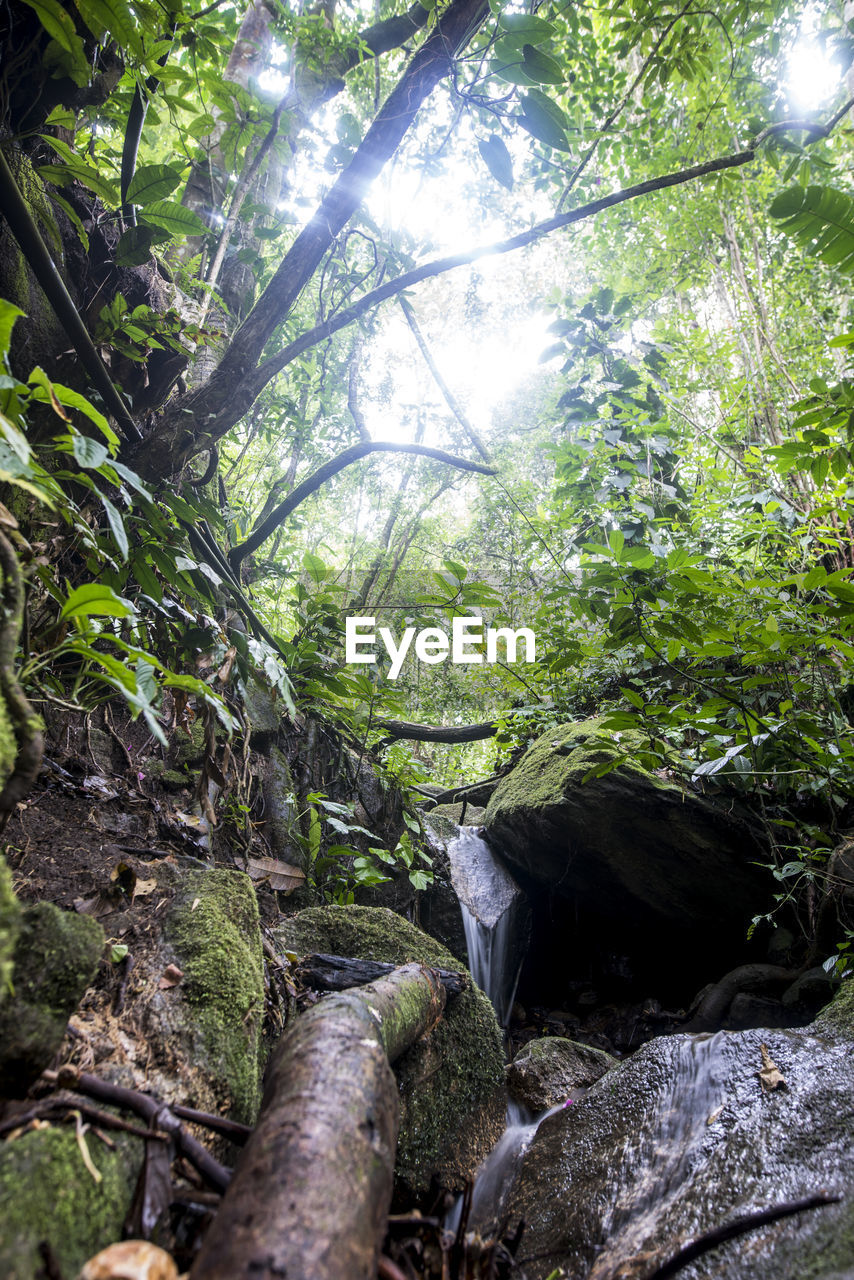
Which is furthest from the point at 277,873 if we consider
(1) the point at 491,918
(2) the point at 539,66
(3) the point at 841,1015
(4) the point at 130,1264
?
(2) the point at 539,66

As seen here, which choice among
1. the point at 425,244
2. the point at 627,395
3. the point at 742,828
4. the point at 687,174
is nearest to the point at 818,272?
the point at 627,395

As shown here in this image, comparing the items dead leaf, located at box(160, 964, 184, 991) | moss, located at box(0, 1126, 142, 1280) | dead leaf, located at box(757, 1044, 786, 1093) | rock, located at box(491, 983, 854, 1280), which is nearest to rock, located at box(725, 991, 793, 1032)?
rock, located at box(491, 983, 854, 1280)

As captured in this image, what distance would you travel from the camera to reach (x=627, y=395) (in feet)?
18.0

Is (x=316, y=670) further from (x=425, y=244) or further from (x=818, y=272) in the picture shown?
A: (x=818, y=272)

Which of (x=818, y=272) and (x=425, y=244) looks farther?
(x=818, y=272)

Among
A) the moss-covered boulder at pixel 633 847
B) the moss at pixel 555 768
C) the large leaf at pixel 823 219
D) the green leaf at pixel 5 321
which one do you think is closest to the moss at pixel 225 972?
the green leaf at pixel 5 321

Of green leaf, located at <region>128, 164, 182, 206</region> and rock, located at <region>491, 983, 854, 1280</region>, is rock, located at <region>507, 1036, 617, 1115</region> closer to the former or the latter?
rock, located at <region>491, 983, 854, 1280</region>

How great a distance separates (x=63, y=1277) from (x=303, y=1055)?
0.44 m

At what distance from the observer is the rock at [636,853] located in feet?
13.1

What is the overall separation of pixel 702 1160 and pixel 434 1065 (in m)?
0.91

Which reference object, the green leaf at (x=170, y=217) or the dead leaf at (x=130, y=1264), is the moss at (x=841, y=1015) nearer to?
the dead leaf at (x=130, y=1264)

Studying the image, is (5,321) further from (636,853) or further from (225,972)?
(636,853)

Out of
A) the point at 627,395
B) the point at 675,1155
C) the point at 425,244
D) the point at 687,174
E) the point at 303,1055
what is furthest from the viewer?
the point at 627,395

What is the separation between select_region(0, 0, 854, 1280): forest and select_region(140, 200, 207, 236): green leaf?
29 millimetres
